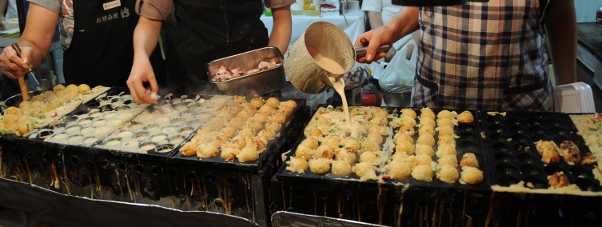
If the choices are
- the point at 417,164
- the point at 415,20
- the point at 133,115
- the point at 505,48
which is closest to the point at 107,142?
the point at 133,115

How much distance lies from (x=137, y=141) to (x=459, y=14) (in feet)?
5.22

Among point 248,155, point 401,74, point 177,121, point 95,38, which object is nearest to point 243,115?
point 177,121

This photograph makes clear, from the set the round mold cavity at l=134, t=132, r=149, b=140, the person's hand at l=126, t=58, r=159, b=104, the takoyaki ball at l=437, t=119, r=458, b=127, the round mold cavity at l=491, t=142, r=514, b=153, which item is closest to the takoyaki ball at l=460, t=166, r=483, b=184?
the round mold cavity at l=491, t=142, r=514, b=153

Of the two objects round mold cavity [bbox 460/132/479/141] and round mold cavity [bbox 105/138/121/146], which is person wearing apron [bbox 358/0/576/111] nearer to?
round mold cavity [bbox 460/132/479/141]

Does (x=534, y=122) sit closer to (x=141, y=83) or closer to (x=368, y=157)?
(x=368, y=157)

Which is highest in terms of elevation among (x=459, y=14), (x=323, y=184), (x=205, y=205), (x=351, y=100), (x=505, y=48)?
(x=459, y=14)

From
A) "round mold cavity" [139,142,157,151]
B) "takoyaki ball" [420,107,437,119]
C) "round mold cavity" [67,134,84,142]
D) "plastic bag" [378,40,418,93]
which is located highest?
"round mold cavity" [67,134,84,142]

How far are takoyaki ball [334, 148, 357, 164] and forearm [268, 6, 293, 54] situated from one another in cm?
140

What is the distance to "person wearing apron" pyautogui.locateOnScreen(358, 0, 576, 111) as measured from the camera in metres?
2.23

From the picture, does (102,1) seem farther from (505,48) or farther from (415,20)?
(505,48)

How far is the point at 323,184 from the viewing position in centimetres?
166

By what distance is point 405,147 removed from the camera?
1.88m

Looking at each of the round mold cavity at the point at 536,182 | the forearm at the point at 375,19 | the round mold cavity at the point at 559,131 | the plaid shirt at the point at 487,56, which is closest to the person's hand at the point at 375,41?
the plaid shirt at the point at 487,56

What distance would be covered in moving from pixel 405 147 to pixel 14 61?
2045 millimetres
